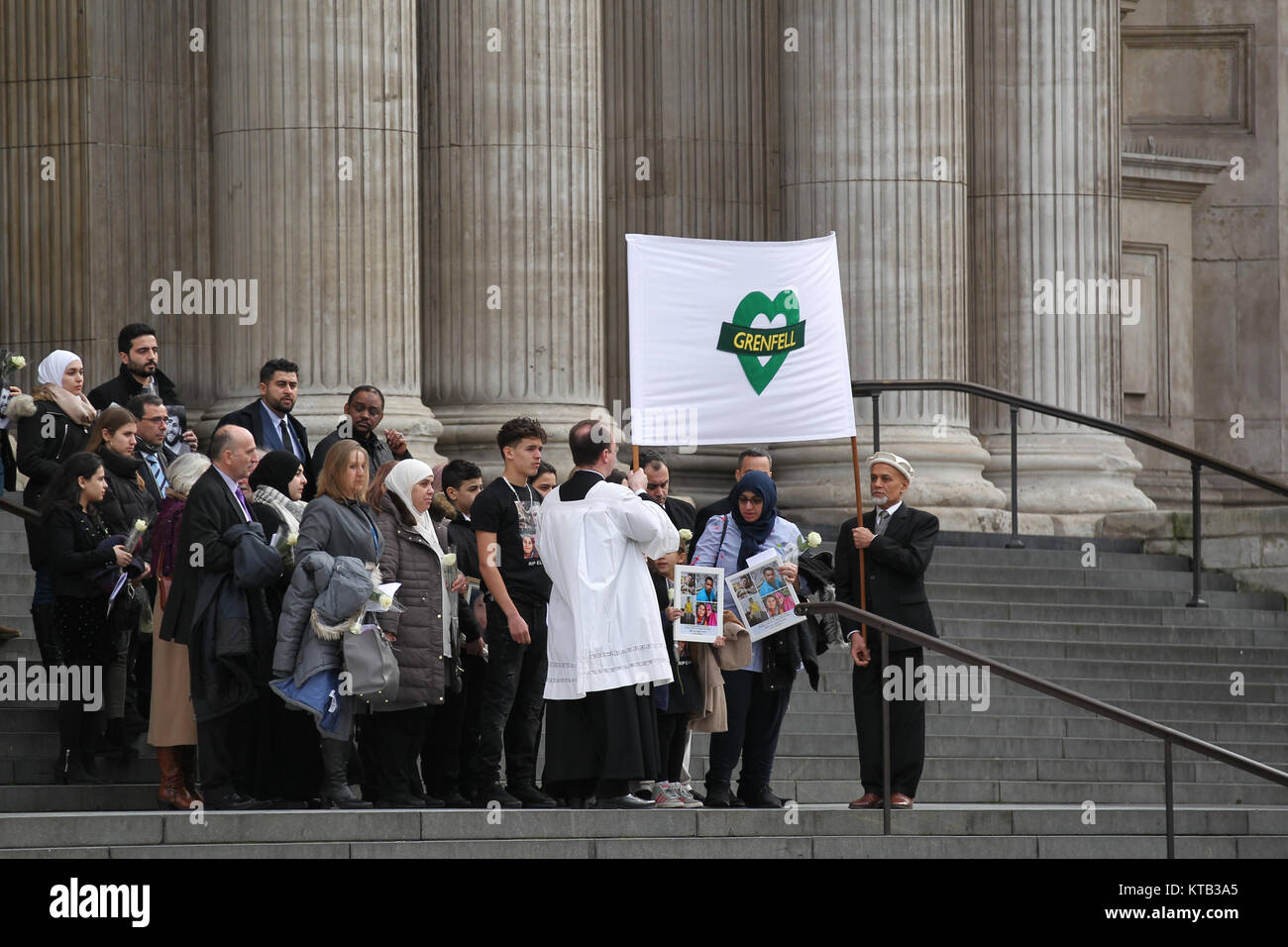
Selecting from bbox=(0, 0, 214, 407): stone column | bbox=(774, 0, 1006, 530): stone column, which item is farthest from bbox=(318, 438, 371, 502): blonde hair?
bbox=(774, 0, 1006, 530): stone column

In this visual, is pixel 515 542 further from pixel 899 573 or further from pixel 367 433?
pixel 899 573

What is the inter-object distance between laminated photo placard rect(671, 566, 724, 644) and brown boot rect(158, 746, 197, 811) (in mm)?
2441

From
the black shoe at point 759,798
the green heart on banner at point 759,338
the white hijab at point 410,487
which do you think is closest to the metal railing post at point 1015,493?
the green heart on banner at point 759,338

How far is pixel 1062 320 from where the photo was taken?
2058 centimetres

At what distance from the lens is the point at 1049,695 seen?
12227 mm

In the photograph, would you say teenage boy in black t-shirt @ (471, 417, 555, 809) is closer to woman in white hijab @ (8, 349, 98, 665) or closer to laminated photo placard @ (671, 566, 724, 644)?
laminated photo placard @ (671, 566, 724, 644)

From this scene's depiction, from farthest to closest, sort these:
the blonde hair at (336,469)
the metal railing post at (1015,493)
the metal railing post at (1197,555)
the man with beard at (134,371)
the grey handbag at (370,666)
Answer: the metal railing post at (1015,493) < the metal railing post at (1197,555) < the man with beard at (134,371) < the blonde hair at (336,469) < the grey handbag at (370,666)

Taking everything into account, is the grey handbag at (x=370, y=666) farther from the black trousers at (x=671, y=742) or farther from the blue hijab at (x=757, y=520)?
the blue hijab at (x=757, y=520)

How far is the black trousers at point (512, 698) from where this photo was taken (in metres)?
11.6

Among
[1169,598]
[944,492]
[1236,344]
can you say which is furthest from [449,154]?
[1236,344]

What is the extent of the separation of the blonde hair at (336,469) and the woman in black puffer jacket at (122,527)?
1.07 meters

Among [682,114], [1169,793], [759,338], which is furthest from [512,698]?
[682,114]
